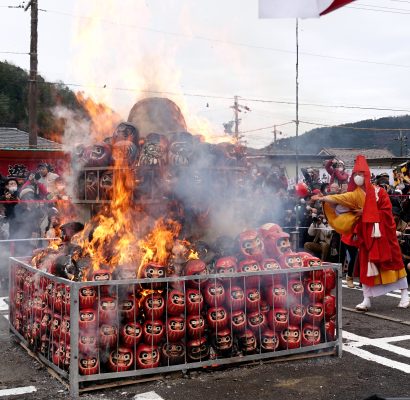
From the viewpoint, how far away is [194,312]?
523 centimetres

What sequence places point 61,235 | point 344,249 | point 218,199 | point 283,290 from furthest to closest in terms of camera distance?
point 344,249 → point 61,235 → point 218,199 → point 283,290

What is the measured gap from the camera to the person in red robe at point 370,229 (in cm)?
778

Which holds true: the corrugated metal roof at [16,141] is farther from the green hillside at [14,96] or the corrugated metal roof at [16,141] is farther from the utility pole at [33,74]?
the utility pole at [33,74]

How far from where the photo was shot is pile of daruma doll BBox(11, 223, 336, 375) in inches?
195

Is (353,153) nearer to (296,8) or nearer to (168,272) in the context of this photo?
(168,272)

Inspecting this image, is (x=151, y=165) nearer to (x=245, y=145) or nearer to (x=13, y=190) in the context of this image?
(x=245, y=145)

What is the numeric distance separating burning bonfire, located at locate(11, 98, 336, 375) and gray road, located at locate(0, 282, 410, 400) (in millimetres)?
199

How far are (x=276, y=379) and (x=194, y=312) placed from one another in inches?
39.4

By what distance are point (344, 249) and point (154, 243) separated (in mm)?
7308

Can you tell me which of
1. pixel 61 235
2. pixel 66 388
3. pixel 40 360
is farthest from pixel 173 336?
pixel 61 235

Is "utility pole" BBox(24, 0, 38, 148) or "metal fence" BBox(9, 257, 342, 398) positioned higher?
"utility pole" BBox(24, 0, 38, 148)

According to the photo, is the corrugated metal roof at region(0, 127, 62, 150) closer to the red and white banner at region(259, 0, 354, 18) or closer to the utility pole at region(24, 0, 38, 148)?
the utility pole at region(24, 0, 38, 148)

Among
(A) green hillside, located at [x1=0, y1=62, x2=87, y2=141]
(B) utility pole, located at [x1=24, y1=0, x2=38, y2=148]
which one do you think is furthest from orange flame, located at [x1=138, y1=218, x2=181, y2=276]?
(A) green hillside, located at [x1=0, y1=62, x2=87, y2=141]

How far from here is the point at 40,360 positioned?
566 centimetres
